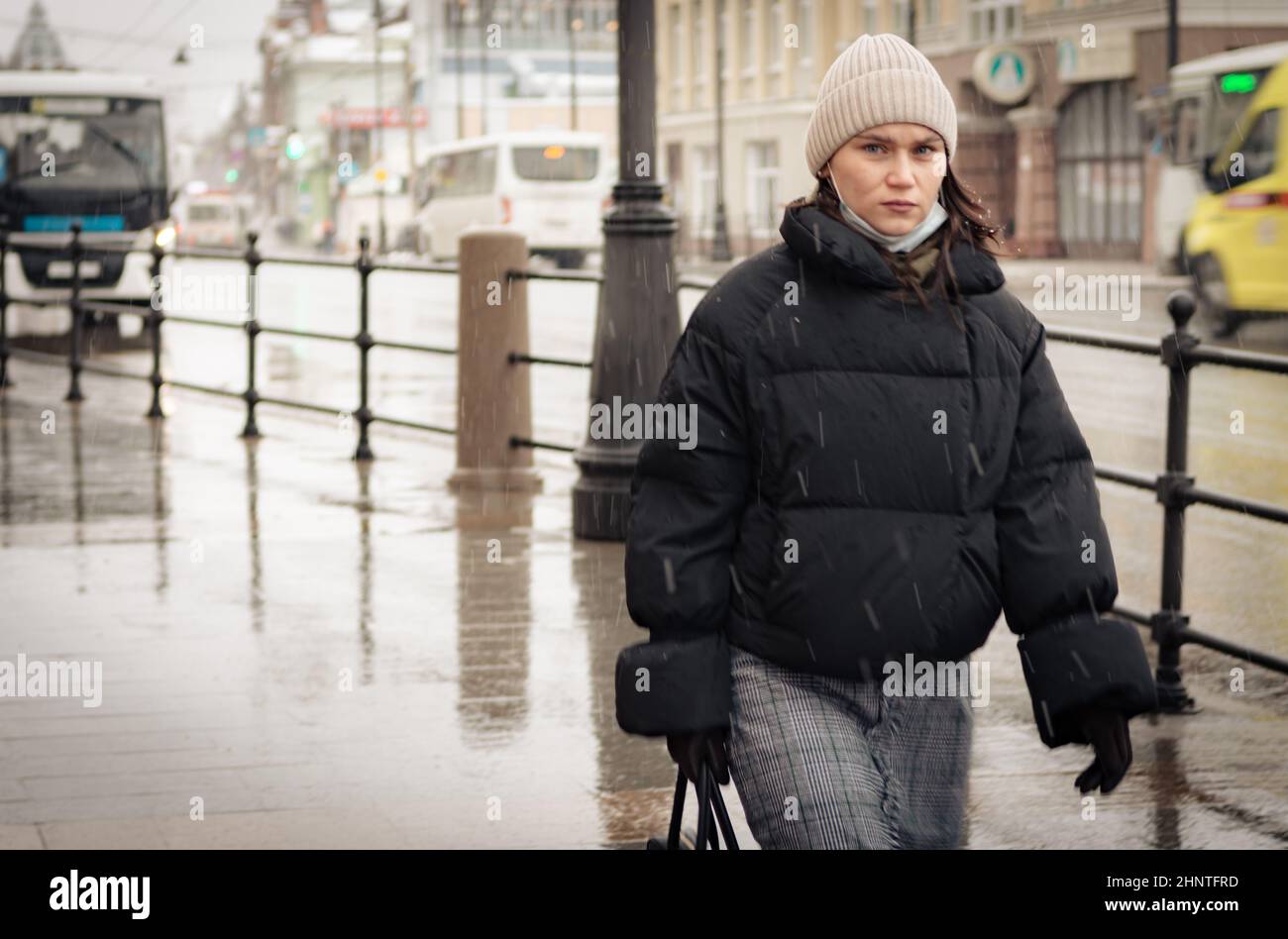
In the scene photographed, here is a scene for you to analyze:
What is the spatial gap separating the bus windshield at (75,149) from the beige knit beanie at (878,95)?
24.0 metres

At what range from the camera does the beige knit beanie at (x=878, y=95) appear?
3182mm

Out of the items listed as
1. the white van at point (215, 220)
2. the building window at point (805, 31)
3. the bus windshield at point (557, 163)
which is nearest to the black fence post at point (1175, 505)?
the bus windshield at point (557, 163)

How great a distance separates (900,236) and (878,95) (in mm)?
223

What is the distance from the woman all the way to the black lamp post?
589 centimetres

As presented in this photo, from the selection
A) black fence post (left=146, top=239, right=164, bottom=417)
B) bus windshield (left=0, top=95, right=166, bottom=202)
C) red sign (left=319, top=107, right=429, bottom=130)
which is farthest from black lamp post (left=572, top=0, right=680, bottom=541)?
red sign (left=319, top=107, right=429, bottom=130)

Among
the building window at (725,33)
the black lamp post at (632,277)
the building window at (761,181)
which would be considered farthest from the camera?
the building window at (725,33)

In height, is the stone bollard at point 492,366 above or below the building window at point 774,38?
below

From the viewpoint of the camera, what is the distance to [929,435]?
3.12 metres

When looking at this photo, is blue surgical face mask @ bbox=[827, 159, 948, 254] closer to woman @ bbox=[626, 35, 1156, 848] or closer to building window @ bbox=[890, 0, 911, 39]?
woman @ bbox=[626, 35, 1156, 848]

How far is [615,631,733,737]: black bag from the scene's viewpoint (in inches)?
123

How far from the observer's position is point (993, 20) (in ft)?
150

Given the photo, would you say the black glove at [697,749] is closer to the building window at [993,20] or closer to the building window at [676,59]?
the building window at [993,20]

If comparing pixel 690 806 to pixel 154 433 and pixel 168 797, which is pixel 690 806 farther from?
pixel 154 433

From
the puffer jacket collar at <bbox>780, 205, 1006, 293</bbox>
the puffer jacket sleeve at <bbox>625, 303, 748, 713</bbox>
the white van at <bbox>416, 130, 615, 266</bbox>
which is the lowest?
the puffer jacket sleeve at <bbox>625, 303, 748, 713</bbox>
